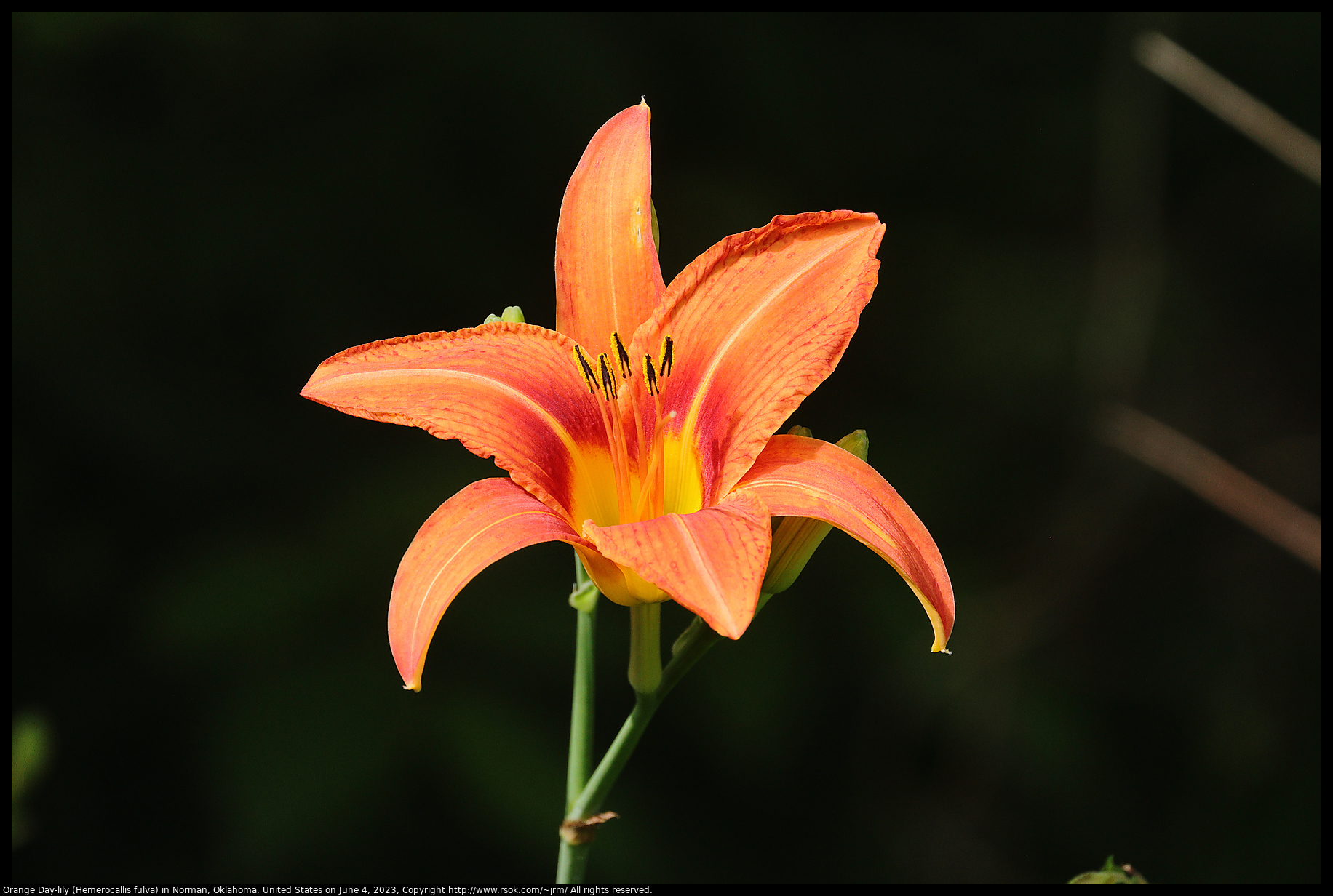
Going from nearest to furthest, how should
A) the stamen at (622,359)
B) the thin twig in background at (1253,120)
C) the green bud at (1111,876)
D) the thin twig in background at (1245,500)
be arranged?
the stamen at (622,359) < the green bud at (1111,876) < the thin twig in background at (1253,120) < the thin twig in background at (1245,500)

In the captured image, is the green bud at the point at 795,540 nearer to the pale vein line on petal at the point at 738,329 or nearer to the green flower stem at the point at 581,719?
the pale vein line on petal at the point at 738,329

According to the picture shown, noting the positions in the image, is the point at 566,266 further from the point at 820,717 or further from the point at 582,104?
the point at 820,717

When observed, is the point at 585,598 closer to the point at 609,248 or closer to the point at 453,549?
the point at 453,549

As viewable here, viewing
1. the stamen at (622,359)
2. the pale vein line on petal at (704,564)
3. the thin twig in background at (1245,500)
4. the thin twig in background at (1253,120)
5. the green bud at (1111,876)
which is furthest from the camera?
the thin twig in background at (1245,500)

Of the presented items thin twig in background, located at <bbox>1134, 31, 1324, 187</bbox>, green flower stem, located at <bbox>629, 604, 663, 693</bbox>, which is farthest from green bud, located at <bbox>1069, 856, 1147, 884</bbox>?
thin twig in background, located at <bbox>1134, 31, 1324, 187</bbox>

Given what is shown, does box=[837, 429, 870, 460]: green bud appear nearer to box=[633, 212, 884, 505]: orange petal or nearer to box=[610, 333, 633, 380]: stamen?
box=[633, 212, 884, 505]: orange petal

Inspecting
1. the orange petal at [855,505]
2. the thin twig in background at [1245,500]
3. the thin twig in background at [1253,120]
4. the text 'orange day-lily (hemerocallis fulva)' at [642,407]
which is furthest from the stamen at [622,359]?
the thin twig in background at [1245,500]
